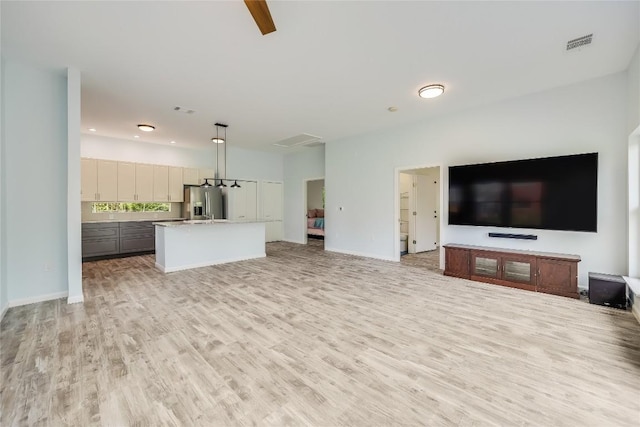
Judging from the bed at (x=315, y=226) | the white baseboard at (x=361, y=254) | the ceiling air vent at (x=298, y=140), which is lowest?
the white baseboard at (x=361, y=254)

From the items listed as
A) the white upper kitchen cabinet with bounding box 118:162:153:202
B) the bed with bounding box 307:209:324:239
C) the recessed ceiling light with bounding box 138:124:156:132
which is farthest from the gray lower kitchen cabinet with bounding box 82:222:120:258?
the bed with bounding box 307:209:324:239

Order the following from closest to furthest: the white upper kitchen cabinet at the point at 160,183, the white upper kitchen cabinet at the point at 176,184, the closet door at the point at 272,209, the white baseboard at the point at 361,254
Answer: the white baseboard at the point at 361,254, the white upper kitchen cabinet at the point at 160,183, the white upper kitchen cabinet at the point at 176,184, the closet door at the point at 272,209

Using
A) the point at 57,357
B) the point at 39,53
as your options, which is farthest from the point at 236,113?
the point at 57,357

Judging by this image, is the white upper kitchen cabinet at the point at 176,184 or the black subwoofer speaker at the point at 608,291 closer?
A: the black subwoofer speaker at the point at 608,291

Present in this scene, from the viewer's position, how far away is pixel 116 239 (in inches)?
252

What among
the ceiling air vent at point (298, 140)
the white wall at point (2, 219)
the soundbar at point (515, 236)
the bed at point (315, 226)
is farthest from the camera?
the bed at point (315, 226)

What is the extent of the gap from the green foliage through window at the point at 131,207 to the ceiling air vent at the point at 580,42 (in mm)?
8672

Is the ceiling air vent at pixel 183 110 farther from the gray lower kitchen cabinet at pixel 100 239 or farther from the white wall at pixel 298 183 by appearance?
the white wall at pixel 298 183

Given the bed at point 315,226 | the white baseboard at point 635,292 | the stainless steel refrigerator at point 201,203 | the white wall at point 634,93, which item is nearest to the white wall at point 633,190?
A: the white wall at point 634,93

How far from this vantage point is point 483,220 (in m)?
4.57

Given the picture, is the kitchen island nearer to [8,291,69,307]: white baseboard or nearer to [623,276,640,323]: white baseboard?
[8,291,69,307]: white baseboard

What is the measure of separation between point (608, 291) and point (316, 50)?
453cm

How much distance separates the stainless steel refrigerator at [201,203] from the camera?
741cm

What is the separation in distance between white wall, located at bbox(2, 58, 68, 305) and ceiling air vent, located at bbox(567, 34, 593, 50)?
6122 millimetres
